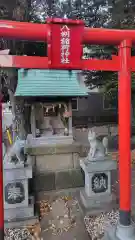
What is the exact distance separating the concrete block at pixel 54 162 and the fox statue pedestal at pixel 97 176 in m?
1.01

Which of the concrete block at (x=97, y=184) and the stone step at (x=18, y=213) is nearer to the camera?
the stone step at (x=18, y=213)

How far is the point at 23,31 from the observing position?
2566mm

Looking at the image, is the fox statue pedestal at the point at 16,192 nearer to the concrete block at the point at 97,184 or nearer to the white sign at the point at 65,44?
the concrete block at the point at 97,184

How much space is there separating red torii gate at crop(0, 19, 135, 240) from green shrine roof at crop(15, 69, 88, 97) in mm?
2538

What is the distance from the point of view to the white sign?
256 cm

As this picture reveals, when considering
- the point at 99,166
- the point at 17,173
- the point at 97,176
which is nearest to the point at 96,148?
the point at 99,166

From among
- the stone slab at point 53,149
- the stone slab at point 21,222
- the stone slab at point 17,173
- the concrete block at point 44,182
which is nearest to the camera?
the stone slab at point 21,222

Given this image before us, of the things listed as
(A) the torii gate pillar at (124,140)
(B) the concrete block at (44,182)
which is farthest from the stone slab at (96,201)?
(A) the torii gate pillar at (124,140)

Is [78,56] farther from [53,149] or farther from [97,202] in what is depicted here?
[53,149]

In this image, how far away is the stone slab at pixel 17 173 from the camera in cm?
404

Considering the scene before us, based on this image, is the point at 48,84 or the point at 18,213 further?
the point at 48,84

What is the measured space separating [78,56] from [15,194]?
2.77 metres

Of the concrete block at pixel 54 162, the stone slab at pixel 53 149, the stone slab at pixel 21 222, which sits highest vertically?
the stone slab at pixel 53 149

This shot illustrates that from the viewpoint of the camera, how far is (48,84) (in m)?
5.59
